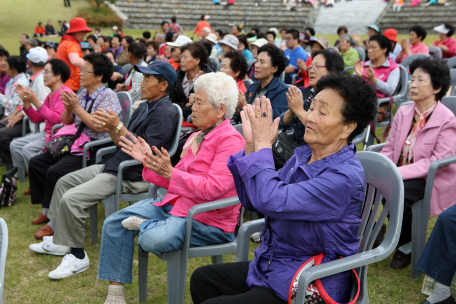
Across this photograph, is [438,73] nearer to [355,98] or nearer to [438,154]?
[438,154]

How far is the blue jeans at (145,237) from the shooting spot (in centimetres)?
217

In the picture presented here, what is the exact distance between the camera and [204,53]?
4797mm

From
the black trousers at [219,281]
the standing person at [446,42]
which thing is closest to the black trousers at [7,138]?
the black trousers at [219,281]

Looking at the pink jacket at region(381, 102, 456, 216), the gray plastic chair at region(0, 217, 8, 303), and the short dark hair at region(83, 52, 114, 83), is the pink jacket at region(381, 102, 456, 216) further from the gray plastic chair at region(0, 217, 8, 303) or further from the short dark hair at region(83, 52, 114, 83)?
the short dark hair at region(83, 52, 114, 83)

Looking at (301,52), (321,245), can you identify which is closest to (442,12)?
(301,52)

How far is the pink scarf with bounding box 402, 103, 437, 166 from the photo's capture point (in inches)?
113

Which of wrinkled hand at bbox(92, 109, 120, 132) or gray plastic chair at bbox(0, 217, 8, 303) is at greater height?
wrinkled hand at bbox(92, 109, 120, 132)

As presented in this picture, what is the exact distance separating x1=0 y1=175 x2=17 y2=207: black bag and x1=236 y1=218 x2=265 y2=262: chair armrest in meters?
3.19

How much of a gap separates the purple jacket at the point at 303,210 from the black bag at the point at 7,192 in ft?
11.1

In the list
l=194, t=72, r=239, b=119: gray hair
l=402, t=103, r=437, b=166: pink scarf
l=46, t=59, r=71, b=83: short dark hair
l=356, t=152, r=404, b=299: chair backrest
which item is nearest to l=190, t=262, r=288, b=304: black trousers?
l=356, t=152, r=404, b=299: chair backrest

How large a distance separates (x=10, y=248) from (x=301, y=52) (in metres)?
5.99

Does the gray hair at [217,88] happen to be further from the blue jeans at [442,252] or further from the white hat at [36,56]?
the white hat at [36,56]

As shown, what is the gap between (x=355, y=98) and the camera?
5.28 ft

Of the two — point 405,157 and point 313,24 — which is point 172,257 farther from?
point 313,24
